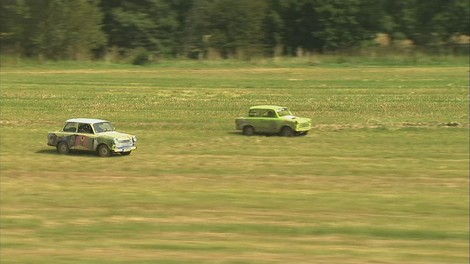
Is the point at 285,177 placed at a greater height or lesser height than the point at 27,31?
lesser

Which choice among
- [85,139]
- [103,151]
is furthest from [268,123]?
[85,139]

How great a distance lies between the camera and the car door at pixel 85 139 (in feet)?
66.0

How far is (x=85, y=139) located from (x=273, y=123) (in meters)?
6.18

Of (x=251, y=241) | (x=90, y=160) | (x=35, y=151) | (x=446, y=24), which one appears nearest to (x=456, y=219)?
(x=251, y=241)

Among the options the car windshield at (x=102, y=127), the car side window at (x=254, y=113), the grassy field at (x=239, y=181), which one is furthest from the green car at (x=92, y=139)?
the car side window at (x=254, y=113)

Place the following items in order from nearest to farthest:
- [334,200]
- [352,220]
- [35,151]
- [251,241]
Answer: [251,241]
[352,220]
[334,200]
[35,151]

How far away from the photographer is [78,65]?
51.2m

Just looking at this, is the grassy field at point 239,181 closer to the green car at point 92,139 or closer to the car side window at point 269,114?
the green car at point 92,139

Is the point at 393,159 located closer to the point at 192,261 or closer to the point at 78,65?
the point at 192,261

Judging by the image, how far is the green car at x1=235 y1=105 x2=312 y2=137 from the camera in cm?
2298

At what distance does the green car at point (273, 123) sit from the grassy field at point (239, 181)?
1.51ft

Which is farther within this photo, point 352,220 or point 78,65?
point 78,65

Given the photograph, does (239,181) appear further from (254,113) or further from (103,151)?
(254,113)

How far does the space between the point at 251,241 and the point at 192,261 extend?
4.56ft
